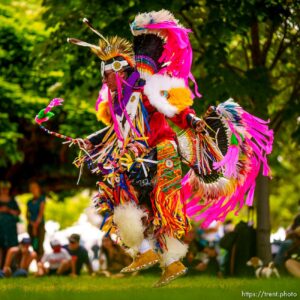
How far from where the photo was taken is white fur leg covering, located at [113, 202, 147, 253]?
809cm

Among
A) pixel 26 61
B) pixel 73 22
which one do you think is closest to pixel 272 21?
pixel 73 22

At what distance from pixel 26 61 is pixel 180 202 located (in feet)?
28.0

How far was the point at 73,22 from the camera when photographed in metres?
12.5

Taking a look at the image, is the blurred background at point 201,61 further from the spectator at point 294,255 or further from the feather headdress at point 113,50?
the feather headdress at point 113,50

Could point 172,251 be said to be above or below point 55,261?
above

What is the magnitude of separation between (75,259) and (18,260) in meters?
0.93

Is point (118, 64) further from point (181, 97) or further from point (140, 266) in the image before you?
point (140, 266)

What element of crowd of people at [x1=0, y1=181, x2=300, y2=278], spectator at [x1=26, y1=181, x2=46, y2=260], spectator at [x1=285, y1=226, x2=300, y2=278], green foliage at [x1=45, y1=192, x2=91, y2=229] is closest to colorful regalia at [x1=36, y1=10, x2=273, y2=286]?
spectator at [x1=285, y1=226, x2=300, y2=278]

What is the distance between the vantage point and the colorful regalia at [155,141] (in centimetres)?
820

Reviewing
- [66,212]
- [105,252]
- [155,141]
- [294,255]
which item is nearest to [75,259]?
[105,252]

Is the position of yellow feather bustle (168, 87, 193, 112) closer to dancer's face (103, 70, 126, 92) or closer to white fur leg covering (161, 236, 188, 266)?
dancer's face (103, 70, 126, 92)

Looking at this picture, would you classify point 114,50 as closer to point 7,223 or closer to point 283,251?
point 283,251

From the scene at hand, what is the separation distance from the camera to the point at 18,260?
544 inches

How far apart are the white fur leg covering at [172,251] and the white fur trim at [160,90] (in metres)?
1.12
